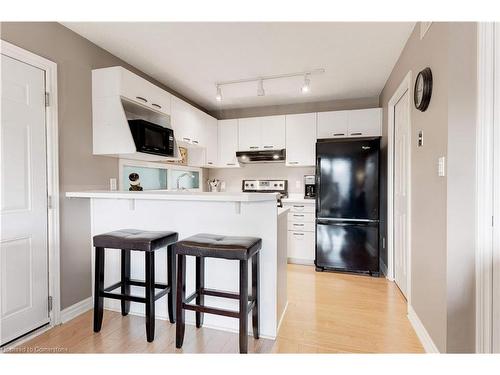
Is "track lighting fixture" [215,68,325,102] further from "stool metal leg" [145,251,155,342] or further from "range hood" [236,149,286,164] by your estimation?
"stool metal leg" [145,251,155,342]

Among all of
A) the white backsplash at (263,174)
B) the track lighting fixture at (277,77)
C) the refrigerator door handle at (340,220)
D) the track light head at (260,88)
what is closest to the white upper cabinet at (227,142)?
the white backsplash at (263,174)

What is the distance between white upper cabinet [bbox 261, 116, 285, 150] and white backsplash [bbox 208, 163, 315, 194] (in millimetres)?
426

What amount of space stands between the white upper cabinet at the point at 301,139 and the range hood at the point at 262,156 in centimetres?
13

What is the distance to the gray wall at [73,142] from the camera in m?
2.03

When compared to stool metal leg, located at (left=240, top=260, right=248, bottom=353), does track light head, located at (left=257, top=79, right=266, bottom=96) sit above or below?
above

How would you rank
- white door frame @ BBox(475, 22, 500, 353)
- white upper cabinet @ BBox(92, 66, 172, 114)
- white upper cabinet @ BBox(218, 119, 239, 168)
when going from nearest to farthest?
white door frame @ BBox(475, 22, 500, 353) → white upper cabinet @ BBox(92, 66, 172, 114) → white upper cabinet @ BBox(218, 119, 239, 168)

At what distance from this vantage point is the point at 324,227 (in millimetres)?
3334

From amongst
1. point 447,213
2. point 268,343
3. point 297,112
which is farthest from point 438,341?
point 297,112

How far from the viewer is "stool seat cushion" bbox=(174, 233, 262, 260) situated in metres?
1.57

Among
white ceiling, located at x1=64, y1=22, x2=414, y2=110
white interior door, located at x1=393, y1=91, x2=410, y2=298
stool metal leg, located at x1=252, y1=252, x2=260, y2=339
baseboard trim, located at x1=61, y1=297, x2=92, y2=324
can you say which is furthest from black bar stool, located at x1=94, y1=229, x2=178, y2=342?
white interior door, located at x1=393, y1=91, x2=410, y2=298

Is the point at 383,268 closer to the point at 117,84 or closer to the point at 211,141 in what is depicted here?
the point at 211,141

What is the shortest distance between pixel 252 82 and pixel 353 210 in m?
2.08

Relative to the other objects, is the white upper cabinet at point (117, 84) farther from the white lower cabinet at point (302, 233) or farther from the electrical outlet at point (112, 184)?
the white lower cabinet at point (302, 233)
